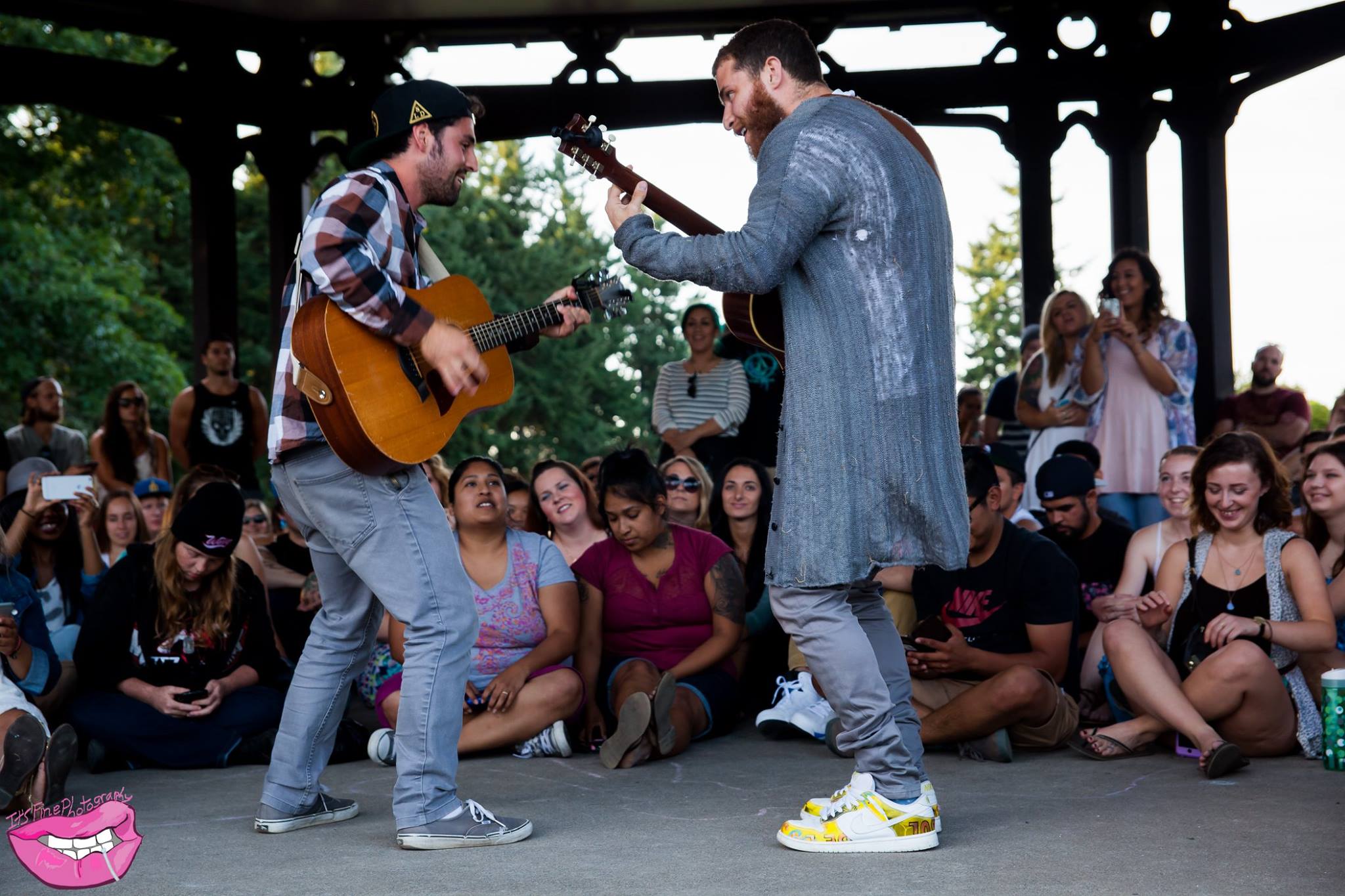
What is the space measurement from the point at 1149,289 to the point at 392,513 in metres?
5.33

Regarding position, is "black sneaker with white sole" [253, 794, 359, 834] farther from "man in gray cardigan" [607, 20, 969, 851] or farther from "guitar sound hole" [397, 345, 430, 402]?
"man in gray cardigan" [607, 20, 969, 851]

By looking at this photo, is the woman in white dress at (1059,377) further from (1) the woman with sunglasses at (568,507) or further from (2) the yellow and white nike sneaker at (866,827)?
(2) the yellow and white nike sneaker at (866,827)

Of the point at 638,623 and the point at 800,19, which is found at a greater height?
the point at 800,19

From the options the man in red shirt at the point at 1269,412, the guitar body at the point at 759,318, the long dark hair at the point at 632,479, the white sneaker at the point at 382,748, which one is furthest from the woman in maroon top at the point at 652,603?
the man in red shirt at the point at 1269,412

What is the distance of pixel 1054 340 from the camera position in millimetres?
7805

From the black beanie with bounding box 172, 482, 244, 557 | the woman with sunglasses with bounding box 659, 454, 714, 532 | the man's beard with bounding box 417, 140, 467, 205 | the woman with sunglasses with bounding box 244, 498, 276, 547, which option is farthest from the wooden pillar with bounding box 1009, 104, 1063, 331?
the man's beard with bounding box 417, 140, 467, 205

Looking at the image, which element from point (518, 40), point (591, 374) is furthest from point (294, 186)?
point (591, 374)

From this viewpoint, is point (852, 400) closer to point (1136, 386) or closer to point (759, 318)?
point (759, 318)

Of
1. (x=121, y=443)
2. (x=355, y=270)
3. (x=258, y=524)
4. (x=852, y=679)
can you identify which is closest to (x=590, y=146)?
(x=355, y=270)

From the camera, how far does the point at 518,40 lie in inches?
403

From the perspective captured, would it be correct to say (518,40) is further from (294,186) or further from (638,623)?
(638,623)

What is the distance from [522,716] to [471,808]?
4.91ft

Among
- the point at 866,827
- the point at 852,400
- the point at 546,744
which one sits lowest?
the point at 546,744

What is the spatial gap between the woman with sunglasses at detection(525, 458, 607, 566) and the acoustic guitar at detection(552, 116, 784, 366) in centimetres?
262
